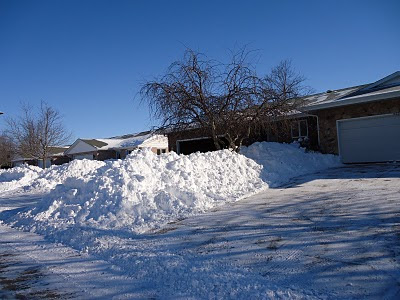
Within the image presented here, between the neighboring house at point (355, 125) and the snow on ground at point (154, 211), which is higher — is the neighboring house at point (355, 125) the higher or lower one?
the higher one

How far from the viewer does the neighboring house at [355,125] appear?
13828 millimetres

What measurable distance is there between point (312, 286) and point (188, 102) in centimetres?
1029


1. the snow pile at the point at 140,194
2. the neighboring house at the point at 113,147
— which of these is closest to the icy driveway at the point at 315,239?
the snow pile at the point at 140,194

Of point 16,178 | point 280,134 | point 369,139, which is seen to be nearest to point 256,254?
point 369,139

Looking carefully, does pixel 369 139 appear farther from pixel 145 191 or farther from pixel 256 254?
pixel 256 254

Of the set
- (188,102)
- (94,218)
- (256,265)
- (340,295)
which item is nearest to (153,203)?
(94,218)

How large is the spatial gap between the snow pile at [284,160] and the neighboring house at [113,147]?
18.8 metres

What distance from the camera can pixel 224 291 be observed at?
137 inches

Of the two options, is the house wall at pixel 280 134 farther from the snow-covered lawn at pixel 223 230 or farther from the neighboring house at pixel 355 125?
the snow-covered lawn at pixel 223 230

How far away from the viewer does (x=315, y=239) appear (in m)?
4.68

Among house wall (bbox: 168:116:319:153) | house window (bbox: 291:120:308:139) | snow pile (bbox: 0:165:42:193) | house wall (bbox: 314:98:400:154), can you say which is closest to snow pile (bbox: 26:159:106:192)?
snow pile (bbox: 0:165:42:193)

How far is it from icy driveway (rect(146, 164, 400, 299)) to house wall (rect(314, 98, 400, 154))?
7472mm

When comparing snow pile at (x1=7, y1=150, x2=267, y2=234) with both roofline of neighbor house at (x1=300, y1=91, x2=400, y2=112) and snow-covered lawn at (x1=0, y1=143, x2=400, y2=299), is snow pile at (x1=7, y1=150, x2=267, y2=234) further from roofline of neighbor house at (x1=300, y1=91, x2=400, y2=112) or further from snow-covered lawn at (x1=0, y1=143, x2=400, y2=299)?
roofline of neighbor house at (x1=300, y1=91, x2=400, y2=112)

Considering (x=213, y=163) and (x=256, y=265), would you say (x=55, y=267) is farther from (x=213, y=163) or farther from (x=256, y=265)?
(x=213, y=163)
